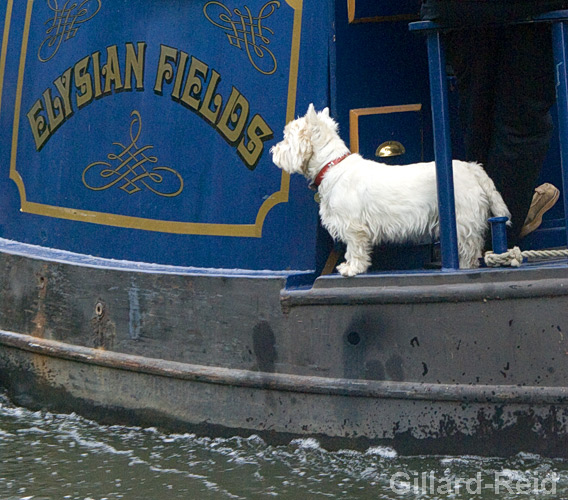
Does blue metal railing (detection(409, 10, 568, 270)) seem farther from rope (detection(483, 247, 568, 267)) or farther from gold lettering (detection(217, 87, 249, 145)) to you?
gold lettering (detection(217, 87, 249, 145))

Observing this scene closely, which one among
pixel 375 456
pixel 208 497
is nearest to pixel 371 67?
pixel 375 456

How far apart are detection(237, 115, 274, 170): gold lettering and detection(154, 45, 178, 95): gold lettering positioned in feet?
1.48

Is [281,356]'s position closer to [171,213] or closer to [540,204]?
[171,213]

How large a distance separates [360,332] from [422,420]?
40 cm

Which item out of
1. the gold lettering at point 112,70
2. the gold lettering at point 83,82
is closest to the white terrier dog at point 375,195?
the gold lettering at point 112,70

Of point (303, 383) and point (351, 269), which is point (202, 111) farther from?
point (303, 383)

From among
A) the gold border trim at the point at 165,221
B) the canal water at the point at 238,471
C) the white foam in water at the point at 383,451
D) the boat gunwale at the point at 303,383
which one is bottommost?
the canal water at the point at 238,471

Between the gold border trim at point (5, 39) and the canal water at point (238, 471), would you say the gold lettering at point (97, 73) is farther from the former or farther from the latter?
the canal water at point (238, 471)

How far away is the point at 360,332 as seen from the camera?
146 inches

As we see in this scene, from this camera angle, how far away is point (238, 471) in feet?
12.5

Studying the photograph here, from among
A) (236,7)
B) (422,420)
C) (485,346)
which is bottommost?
(422,420)

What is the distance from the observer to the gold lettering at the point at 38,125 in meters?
4.70

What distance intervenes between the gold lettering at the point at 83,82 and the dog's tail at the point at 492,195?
5.89 ft

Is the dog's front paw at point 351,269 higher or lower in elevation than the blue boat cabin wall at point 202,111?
lower
